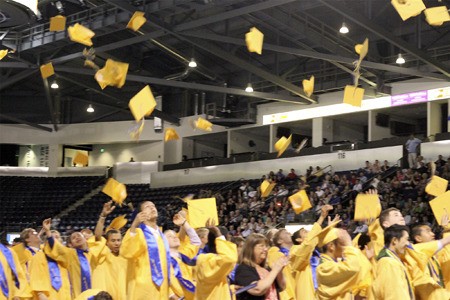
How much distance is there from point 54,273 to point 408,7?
9145mm

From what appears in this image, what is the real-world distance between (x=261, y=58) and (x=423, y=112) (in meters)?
6.04

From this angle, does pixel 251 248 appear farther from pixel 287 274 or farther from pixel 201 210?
pixel 201 210

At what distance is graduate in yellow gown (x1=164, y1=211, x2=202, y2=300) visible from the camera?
7.93 m

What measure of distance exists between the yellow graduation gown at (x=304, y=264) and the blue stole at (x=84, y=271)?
2400mm

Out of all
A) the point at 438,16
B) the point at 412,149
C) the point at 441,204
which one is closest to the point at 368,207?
the point at 441,204

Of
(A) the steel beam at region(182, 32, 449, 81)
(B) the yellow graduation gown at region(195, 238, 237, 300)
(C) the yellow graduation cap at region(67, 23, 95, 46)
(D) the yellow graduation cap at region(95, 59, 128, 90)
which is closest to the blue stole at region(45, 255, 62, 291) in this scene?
(B) the yellow graduation gown at region(195, 238, 237, 300)

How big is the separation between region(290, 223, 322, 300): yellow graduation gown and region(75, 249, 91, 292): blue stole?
240cm

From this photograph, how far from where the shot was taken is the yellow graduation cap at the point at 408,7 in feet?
48.7

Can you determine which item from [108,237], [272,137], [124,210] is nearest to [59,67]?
[124,210]

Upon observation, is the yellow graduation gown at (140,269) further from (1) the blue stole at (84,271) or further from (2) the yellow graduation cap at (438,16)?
(2) the yellow graduation cap at (438,16)

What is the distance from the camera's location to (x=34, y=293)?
8.62 meters

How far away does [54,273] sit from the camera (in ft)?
29.2

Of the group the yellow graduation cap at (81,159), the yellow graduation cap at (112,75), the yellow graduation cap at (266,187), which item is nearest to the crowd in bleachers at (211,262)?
the yellow graduation cap at (112,75)

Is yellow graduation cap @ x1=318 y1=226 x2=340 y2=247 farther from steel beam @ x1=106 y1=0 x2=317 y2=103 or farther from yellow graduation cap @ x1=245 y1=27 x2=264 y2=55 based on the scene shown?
steel beam @ x1=106 y1=0 x2=317 y2=103
